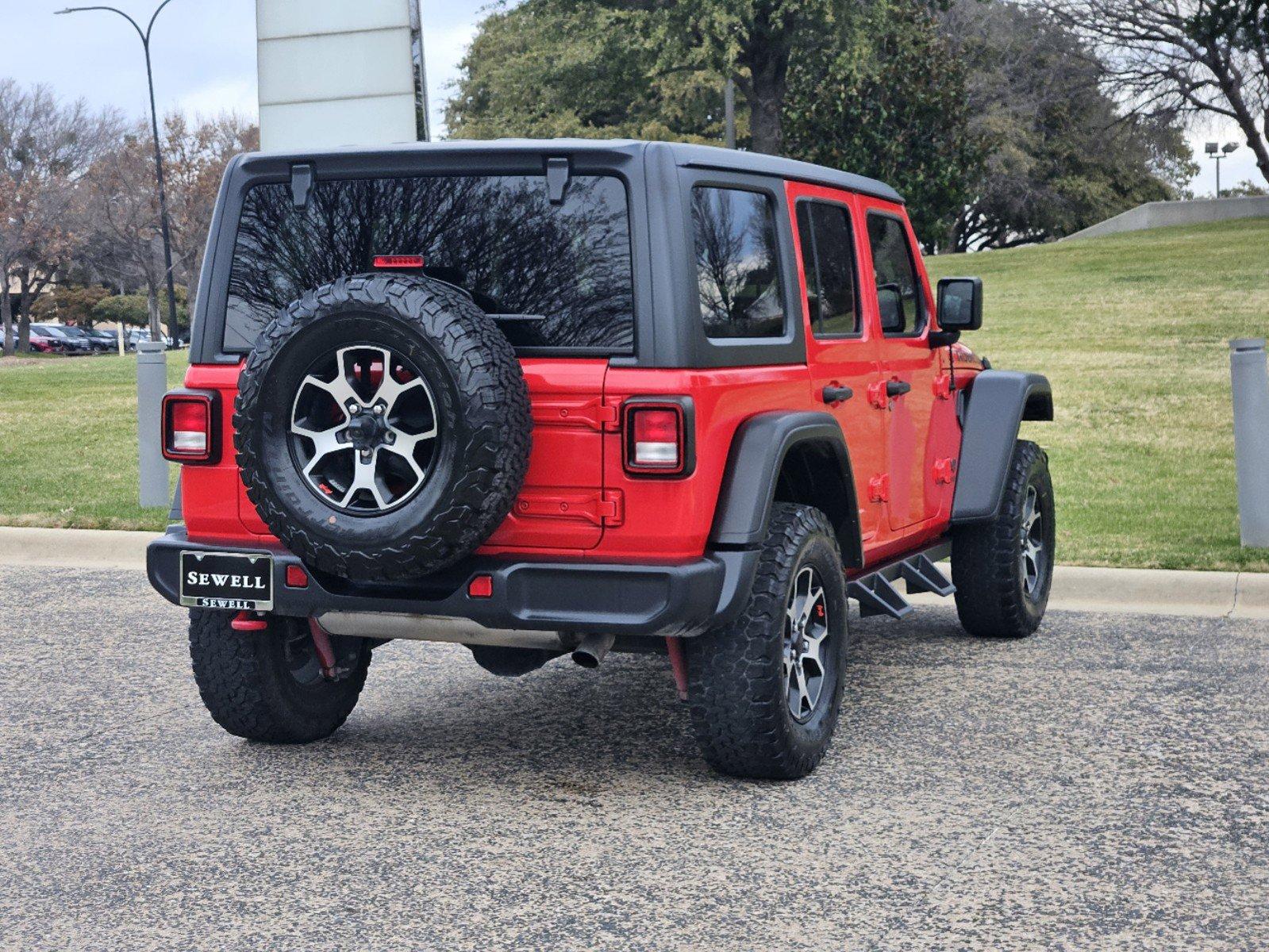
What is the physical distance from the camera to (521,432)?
454 centimetres

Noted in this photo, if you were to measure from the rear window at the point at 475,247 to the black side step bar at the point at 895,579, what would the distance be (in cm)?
168

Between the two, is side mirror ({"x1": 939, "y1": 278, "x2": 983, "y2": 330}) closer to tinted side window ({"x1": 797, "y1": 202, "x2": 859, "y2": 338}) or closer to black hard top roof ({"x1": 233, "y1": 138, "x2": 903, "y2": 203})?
tinted side window ({"x1": 797, "y1": 202, "x2": 859, "y2": 338})

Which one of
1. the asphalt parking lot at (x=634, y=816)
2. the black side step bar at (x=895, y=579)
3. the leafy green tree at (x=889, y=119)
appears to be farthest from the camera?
the leafy green tree at (x=889, y=119)

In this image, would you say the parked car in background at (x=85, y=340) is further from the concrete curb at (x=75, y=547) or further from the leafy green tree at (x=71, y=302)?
the concrete curb at (x=75, y=547)

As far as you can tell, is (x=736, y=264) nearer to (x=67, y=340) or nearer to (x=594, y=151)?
(x=594, y=151)

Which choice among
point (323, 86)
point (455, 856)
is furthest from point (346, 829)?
point (323, 86)

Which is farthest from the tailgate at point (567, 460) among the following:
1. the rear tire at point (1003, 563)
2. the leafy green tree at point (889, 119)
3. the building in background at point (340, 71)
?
the leafy green tree at point (889, 119)

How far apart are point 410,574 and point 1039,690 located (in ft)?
9.47

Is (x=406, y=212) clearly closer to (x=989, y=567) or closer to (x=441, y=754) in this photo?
(x=441, y=754)

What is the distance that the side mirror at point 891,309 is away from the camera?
20.5ft

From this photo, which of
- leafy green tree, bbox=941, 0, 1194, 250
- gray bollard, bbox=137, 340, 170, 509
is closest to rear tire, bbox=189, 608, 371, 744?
gray bollard, bbox=137, 340, 170, 509

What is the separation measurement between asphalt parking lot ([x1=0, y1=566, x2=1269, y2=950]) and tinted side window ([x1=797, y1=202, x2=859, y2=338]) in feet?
4.80

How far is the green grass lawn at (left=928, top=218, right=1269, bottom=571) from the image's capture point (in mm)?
9992

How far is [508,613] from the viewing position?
15.4ft
